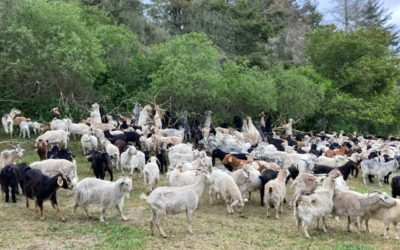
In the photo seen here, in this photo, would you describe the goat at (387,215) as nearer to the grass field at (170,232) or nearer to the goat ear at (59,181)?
the grass field at (170,232)

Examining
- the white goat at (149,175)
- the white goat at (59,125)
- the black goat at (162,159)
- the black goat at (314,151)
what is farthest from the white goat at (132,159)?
the black goat at (314,151)

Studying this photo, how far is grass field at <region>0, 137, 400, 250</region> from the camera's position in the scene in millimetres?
9125

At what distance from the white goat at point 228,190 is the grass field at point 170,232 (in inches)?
9.9

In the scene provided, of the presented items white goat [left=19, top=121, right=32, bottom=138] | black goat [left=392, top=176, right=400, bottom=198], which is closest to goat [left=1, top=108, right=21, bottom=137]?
white goat [left=19, top=121, right=32, bottom=138]

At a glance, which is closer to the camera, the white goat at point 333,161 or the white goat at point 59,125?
the white goat at point 333,161

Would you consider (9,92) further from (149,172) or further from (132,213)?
(132,213)

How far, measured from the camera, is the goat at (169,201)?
31.5 feet

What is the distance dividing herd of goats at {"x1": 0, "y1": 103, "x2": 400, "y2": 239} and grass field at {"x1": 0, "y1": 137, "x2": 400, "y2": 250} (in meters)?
0.32

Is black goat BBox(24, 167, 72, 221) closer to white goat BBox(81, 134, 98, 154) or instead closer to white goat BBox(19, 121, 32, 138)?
white goat BBox(81, 134, 98, 154)

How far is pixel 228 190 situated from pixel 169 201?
2.55 m

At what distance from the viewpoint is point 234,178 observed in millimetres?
12773

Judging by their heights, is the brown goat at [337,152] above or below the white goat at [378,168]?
above

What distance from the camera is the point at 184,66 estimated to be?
22.4 meters

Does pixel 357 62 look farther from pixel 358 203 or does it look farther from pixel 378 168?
pixel 358 203
